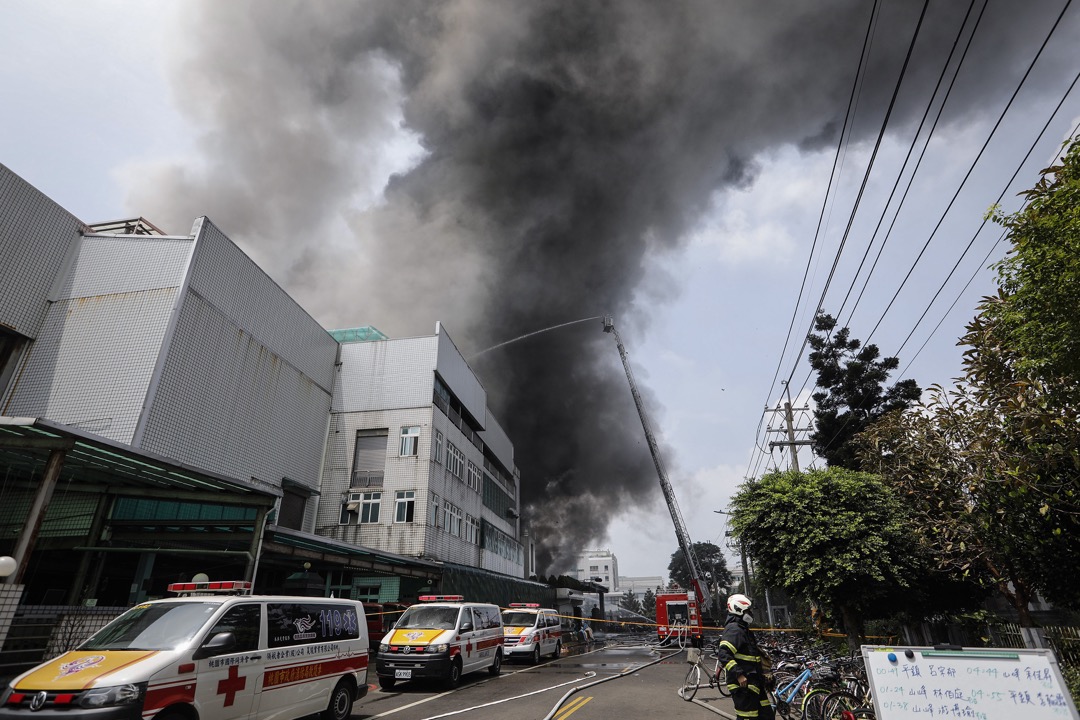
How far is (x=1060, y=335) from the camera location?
7.74m

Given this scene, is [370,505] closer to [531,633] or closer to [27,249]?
[531,633]

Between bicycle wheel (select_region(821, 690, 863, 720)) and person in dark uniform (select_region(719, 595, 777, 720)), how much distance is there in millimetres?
3019

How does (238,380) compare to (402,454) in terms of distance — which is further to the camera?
(402,454)

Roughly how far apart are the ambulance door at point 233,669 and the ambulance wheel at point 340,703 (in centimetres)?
181

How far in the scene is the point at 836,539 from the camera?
1514 cm

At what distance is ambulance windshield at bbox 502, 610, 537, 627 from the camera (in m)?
19.4

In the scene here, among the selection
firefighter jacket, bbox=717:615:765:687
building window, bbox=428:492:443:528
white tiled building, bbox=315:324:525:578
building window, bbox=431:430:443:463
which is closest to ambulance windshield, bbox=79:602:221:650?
firefighter jacket, bbox=717:615:765:687

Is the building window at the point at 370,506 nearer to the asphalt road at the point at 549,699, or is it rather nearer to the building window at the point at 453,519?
the building window at the point at 453,519

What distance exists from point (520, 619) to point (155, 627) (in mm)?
15128

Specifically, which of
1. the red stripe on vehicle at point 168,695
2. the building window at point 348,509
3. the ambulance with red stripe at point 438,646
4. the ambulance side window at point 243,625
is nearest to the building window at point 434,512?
the building window at point 348,509

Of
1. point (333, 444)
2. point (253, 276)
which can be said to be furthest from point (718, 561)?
point (253, 276)

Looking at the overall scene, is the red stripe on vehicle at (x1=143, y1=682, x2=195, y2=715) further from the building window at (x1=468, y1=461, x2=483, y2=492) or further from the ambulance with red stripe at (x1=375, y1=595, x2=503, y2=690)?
the building window at (x1=468, y1=461, x2=483, y2=492)

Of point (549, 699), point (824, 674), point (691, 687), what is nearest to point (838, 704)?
point (824, 674)

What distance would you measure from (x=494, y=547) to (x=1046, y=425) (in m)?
40.6
